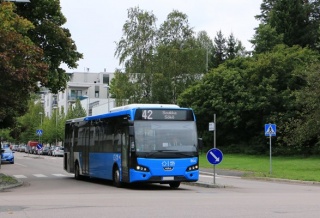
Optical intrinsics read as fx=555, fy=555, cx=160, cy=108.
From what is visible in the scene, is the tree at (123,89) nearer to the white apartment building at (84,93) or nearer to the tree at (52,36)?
the tree at (52,36)

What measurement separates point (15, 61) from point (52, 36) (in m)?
6.70

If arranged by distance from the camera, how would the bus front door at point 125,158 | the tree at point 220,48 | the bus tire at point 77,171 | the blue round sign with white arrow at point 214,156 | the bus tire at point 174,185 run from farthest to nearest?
the tree at point 220,48 < the bus tire at point 77,171 < the blue round sign with white arrow at point 214,156 < the bus tire at point 174,185 < the bus front door at point 125,158

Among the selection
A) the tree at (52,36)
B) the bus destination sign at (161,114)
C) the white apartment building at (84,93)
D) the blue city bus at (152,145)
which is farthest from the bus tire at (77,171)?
the white apartment building at (84,93)

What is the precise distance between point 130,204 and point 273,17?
5536 centimetres

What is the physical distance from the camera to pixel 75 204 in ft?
46.9

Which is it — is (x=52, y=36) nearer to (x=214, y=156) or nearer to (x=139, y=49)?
(x=214, y=156)

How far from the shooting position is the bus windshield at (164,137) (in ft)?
66.1

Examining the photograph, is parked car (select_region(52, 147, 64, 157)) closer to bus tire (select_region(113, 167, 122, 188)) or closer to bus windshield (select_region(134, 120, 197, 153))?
bus tire (select_region(113, 167, 122, 188))

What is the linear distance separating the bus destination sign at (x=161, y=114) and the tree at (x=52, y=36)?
9484 mm

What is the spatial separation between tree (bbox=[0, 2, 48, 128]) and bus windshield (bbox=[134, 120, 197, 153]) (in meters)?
5.22

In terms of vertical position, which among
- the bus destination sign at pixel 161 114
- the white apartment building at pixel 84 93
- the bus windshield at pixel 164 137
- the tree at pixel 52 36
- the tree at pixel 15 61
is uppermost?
the white apartment building at pixel 84 93

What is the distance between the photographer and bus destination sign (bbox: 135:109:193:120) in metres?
20.6

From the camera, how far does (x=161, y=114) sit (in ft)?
68.5

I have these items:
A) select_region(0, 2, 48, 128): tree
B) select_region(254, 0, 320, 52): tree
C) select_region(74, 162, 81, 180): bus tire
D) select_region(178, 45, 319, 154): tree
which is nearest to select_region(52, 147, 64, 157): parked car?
select_region(178, 45, 319, 154): tree
